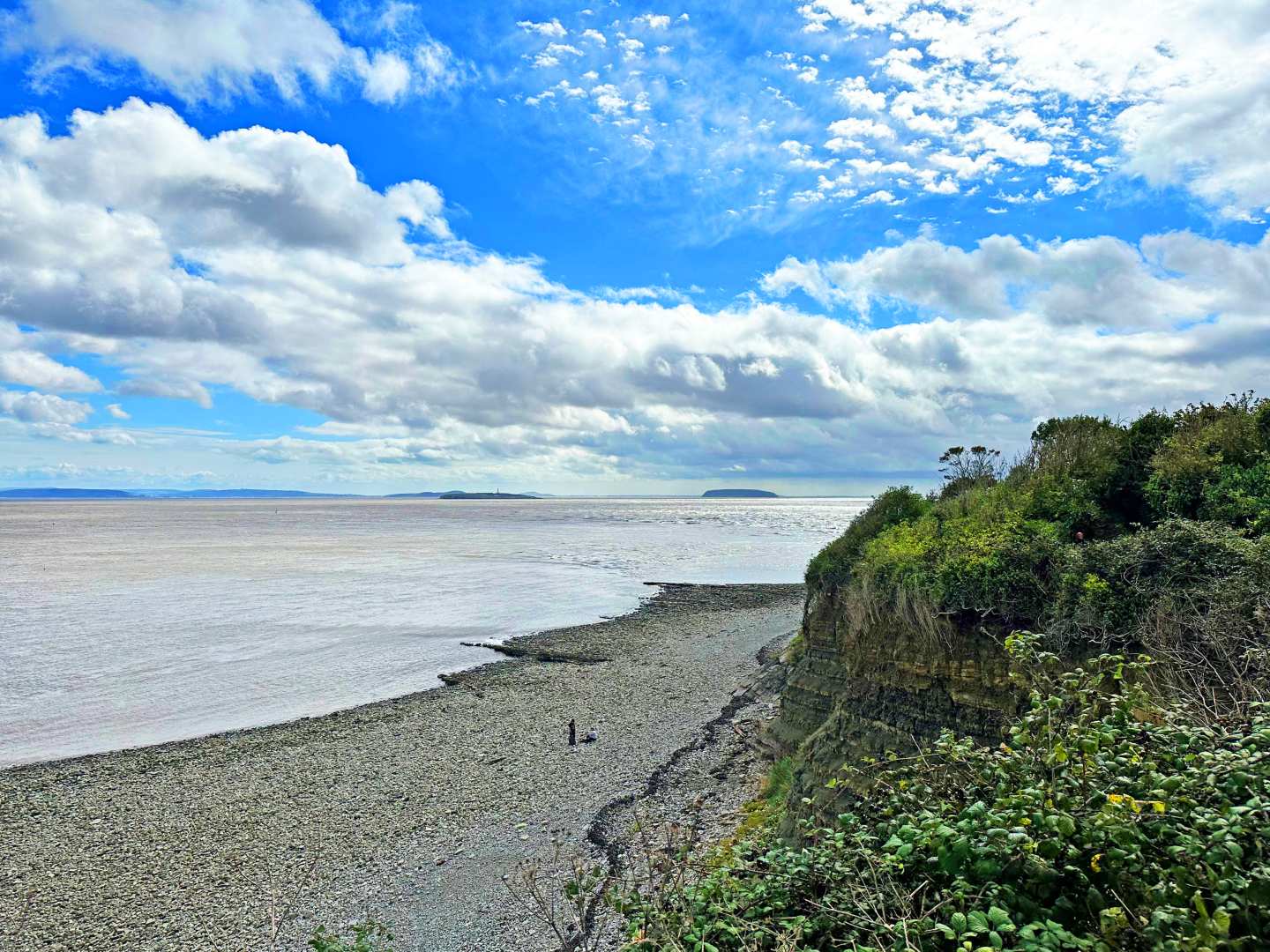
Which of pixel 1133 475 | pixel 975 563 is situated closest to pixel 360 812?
pixel 975 563

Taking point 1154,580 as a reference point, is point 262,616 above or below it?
below

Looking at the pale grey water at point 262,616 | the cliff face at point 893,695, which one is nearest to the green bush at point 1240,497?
the cliff face at point 893,695

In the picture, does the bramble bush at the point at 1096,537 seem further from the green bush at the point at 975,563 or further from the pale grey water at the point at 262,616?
the pale grey water at the point at 262,616

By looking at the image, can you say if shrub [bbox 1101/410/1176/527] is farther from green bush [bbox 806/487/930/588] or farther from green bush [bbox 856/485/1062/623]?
green bush [bbox 806/487/930/588]

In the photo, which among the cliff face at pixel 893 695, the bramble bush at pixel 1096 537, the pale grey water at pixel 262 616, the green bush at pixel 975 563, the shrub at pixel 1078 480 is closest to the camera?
the bramble bush at pixel 1096 537

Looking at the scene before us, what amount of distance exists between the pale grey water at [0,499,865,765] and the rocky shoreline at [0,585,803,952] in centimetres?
500

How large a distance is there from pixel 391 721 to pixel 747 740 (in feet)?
43.9

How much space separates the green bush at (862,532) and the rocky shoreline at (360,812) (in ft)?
18.0

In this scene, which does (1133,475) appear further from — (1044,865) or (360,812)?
(360,812)

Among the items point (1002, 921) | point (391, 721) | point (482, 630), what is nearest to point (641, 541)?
point (482, 630)

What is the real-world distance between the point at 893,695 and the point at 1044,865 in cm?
878

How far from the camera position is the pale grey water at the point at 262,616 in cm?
2902

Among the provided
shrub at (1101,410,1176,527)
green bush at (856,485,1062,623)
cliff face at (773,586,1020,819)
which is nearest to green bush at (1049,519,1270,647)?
green bush at (856,485,1062,623)

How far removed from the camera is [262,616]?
50.2 metres
